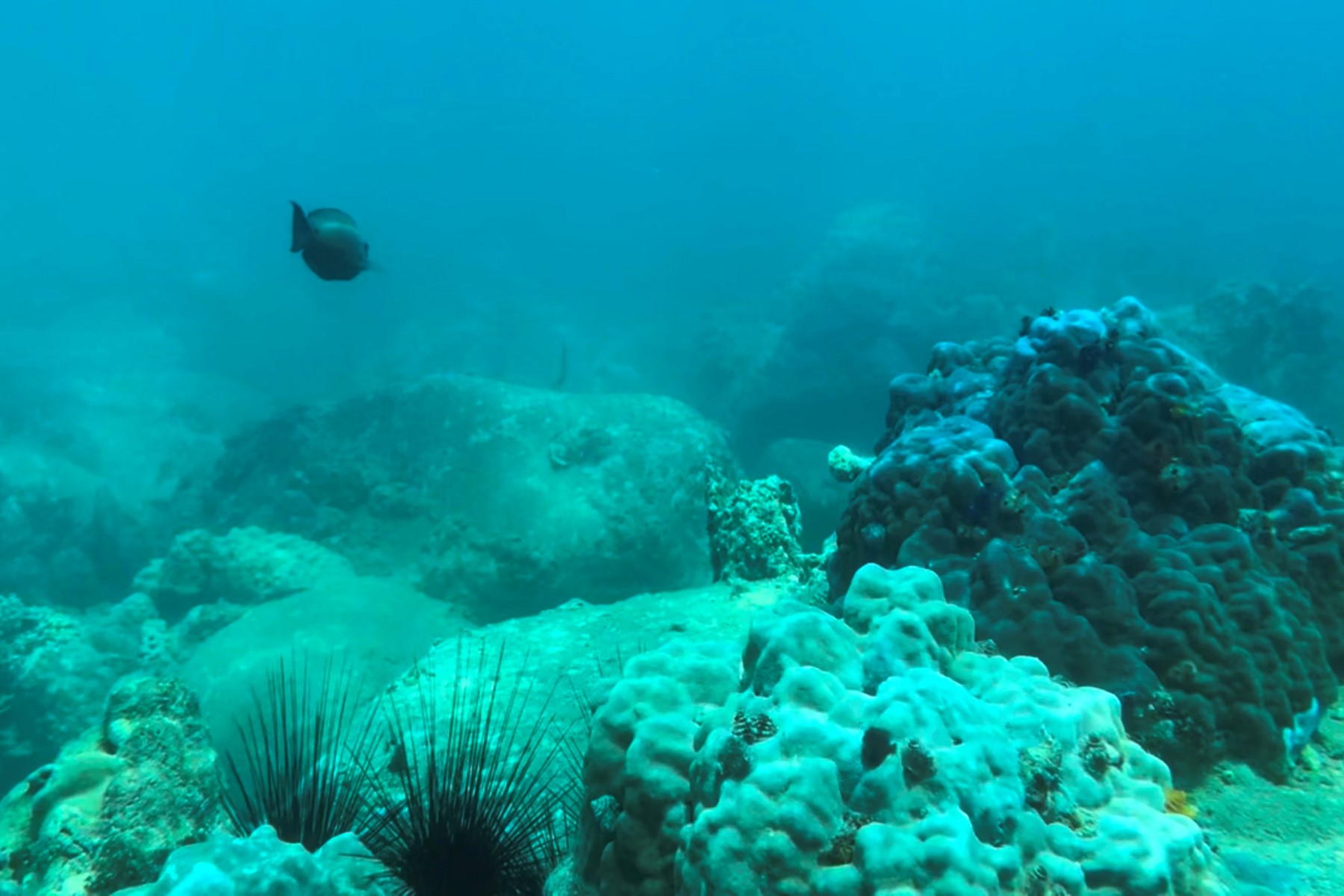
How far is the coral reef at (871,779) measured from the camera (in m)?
1.72

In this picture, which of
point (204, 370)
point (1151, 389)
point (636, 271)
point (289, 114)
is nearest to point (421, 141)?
point (289, 114)

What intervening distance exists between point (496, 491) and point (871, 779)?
10149 mm

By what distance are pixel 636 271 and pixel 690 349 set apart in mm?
22501

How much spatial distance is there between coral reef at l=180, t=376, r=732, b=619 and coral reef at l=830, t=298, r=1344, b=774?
6.53 meters

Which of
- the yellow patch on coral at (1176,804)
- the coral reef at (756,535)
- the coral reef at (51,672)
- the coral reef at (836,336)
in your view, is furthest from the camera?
the coral reef at (836,336)

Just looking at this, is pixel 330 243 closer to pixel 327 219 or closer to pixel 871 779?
pixel 327 219

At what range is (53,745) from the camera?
29.0 feet

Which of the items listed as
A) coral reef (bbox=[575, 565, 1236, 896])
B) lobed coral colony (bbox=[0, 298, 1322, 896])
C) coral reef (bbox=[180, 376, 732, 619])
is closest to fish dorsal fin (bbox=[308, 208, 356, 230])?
lobed coral colony (bbox=[0, 298, 1322, 896])

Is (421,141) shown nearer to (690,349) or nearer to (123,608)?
(690,349)

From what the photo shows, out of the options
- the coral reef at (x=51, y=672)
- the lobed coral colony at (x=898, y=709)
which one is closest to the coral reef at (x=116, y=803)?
the lobed coral colony at (x=898, y=709)

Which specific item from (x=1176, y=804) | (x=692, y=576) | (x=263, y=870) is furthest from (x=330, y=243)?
(x=692, y=576)

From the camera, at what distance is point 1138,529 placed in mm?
3803

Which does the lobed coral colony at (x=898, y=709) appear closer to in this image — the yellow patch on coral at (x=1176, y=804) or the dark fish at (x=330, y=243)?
the yellow patch on coral at (x=1176, y=804)

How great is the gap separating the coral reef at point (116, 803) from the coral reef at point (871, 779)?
1873 millimetres
